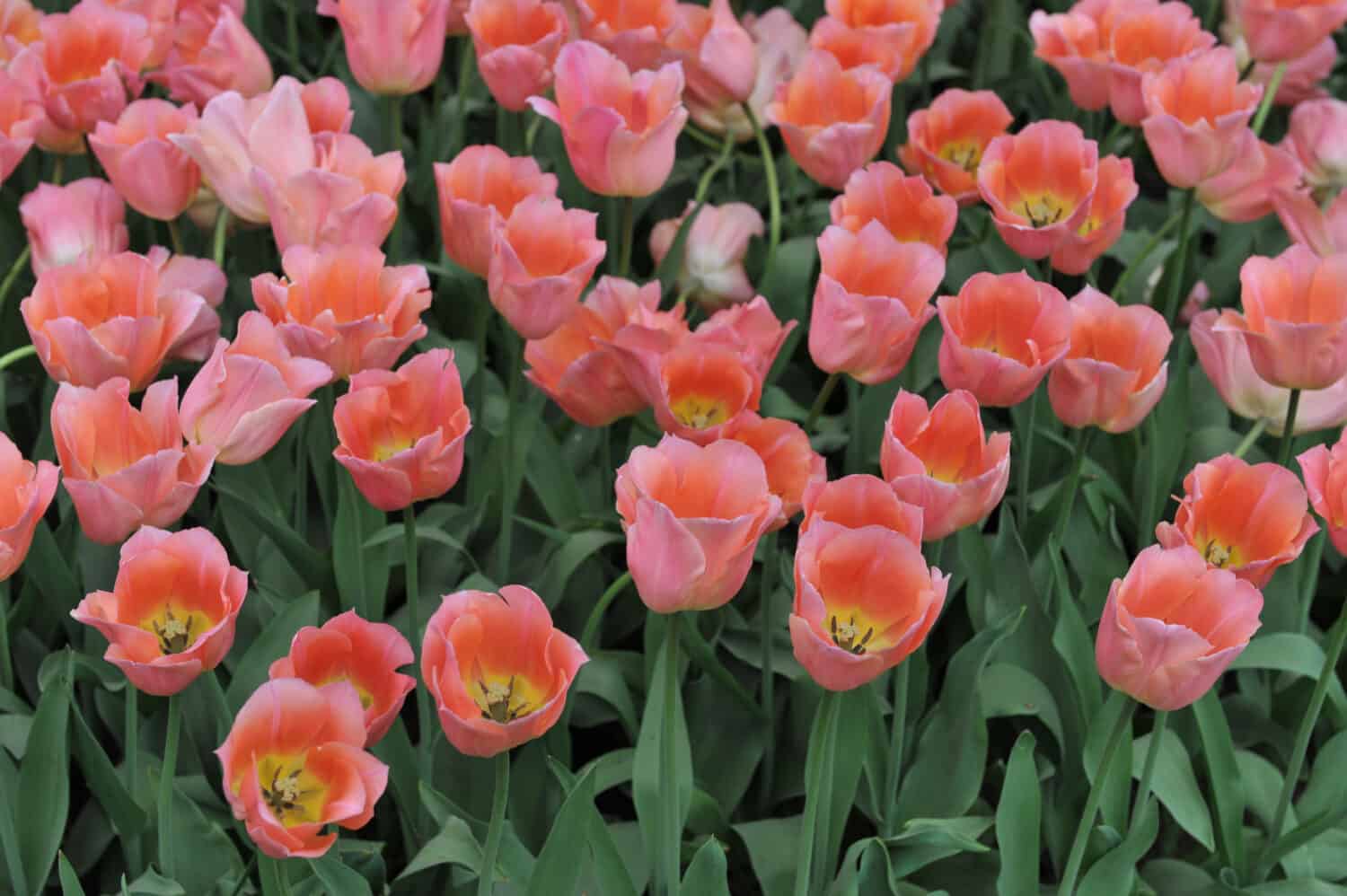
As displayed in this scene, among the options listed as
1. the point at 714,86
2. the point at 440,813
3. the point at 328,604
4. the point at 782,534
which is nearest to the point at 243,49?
the point at 714,86

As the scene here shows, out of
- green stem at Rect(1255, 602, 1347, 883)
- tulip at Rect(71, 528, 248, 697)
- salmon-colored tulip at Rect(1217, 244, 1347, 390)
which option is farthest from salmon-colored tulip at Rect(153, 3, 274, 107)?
green stem at Rect(1255, 602, 1347, 883)

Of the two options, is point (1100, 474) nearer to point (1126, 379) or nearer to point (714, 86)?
point (1126, 379)

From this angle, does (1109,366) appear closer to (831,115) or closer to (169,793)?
(831,115)

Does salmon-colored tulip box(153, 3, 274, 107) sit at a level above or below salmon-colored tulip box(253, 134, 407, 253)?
below

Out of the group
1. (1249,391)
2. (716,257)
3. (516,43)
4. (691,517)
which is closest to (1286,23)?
(1249,391)

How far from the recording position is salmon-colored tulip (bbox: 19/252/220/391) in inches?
42.3

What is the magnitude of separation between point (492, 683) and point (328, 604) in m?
0.41

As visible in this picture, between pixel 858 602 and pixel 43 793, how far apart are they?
1.89ft

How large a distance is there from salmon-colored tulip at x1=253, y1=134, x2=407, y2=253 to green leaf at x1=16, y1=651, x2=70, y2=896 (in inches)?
14.8

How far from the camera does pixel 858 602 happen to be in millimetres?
902

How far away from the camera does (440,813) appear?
1044 mm

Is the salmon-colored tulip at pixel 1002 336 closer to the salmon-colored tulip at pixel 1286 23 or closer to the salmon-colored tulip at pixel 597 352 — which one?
the salmon-colored tulip at pixel 597 352

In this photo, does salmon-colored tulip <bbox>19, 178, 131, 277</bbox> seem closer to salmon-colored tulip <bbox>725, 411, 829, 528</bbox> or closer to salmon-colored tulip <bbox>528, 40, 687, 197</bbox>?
salmon-colored tulip <bbox>528, 40, 687, 197</bbox>

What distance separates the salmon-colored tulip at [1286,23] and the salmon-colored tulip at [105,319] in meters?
1.04
